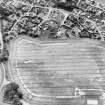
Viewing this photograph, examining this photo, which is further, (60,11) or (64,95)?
(60,11)

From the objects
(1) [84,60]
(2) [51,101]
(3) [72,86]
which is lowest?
(2) [51,101]

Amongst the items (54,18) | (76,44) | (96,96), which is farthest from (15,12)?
(96,96)

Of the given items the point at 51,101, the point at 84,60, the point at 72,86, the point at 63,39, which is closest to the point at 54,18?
the point at 63,39

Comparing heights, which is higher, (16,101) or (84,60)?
(84,60)

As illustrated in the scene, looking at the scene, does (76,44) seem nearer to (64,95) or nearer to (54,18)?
(54,18)

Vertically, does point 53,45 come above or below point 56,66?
above

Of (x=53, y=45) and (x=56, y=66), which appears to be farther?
(x=53, y=45)
